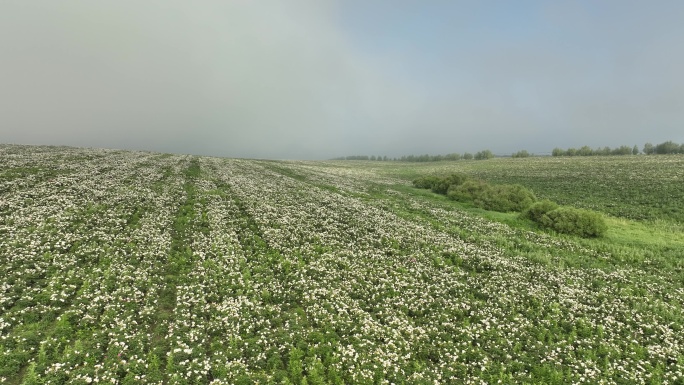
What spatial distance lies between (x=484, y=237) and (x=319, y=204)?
17.6 meters

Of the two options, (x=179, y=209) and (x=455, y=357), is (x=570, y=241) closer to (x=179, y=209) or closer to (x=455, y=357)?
(x=455, y=357)

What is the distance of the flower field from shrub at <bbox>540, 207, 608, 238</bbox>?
239 cm

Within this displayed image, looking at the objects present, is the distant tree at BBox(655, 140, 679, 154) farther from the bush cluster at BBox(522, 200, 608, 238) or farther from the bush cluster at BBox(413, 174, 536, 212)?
the bush cluster at BBox(522, 200, 608, 238)

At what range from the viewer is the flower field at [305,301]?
38.5 feet

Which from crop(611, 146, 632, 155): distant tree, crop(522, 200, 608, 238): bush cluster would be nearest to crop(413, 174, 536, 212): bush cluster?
crop(522, 200, 608, 238): bush cluster

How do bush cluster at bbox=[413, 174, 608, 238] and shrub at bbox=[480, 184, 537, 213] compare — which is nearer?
bush cluster at bbox=[413, 174, 608, 238]

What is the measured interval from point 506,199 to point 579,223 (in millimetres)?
12655

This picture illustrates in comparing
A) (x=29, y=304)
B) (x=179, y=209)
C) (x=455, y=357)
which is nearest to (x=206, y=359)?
(x=29, y=304)

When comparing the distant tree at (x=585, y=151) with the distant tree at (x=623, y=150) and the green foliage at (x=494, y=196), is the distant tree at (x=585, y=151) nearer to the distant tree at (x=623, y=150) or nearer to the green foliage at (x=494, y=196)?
the distant tree at (x=623, y=150)

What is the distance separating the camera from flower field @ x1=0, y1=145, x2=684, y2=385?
462 inches

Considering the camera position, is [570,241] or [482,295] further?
[570,241]

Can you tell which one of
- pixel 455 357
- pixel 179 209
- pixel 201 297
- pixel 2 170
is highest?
pixel 2 170

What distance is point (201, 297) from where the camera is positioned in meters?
15.6

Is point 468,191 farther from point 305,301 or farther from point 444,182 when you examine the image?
point 305,301
